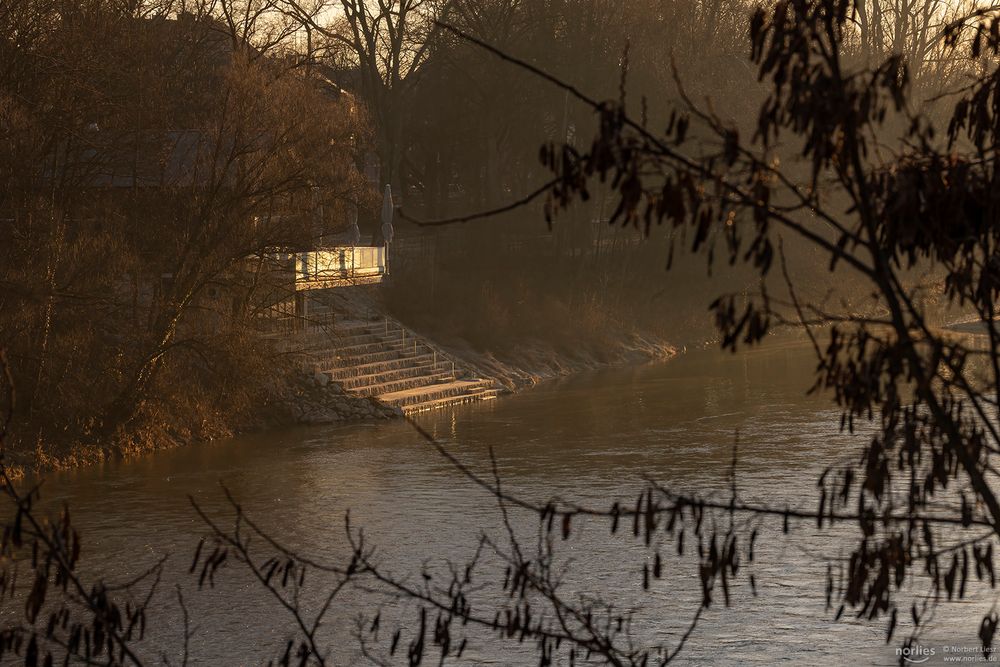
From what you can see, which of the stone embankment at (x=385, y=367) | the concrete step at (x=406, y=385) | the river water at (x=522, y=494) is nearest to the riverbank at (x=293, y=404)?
the stone embankment at (x=385, y=367)

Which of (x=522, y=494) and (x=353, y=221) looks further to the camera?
(x=353, y=221)

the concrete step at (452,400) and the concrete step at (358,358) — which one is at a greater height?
the concrete step at (358,358)

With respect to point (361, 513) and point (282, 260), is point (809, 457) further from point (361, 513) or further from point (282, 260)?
point (282, 260)

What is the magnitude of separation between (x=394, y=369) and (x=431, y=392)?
186cm

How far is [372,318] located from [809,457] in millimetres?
18887

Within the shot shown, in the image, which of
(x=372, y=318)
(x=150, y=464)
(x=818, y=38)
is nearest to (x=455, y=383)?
(x=372, y=318)

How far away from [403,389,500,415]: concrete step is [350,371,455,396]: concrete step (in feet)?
2.79

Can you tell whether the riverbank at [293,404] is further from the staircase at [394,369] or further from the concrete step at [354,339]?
the concrete step at [354,339]

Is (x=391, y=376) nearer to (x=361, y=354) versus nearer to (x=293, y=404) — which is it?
(x=361, y=354)

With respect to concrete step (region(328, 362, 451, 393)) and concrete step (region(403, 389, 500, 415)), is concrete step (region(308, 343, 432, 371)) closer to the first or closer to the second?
concrete step (region(328, 362, 451, 393))

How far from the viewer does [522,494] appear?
24.7m

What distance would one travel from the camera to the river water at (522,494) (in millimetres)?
16016

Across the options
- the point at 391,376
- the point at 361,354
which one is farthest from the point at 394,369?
the point at 361,354

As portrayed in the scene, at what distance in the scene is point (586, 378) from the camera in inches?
1697
